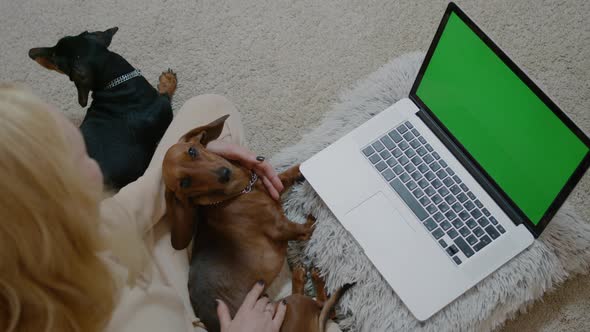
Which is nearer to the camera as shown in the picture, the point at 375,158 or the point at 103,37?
the point at 375,158

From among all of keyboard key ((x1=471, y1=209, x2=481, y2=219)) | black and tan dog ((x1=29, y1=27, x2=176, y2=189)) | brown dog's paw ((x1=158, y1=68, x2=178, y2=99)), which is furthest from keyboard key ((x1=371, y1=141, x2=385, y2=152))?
brown dog's paw ((x1=158, y1=68, x2=178, y2=99))

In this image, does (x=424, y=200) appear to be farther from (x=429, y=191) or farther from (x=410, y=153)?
(x=410, y=153)

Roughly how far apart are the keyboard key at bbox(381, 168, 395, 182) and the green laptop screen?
8.0 inches

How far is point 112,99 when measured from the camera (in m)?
2.03

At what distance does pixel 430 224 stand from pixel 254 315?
532 mm

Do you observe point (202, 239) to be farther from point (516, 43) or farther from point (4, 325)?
point (516, 43)

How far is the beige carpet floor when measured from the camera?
2186 millimetres

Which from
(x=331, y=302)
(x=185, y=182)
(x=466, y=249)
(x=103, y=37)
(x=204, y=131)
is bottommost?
(x=466, y=249)

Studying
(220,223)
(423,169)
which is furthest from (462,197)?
(220,223)

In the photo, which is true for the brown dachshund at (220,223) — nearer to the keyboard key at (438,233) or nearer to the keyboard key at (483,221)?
the keyboard key at (438,233)

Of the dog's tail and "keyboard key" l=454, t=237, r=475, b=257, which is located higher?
the dog's tail

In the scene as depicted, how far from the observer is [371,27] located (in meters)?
2.30

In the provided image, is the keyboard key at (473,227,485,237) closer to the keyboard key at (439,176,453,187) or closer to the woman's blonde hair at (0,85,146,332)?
the keyboard key at (439,176,453,187)

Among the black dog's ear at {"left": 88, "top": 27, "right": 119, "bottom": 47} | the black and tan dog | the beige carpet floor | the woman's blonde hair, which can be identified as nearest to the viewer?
the woman's blonde hair
